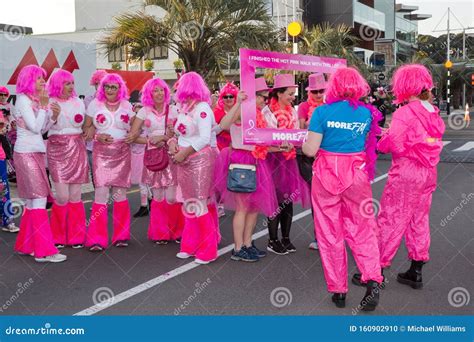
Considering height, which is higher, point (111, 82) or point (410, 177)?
point (111, 82)

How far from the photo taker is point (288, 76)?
18.3ft

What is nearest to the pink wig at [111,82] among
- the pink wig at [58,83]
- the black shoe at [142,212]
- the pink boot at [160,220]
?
the pink wig at [58,83]

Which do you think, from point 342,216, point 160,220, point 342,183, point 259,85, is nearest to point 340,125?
point 342,183

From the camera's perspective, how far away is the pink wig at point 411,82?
15.1 feet

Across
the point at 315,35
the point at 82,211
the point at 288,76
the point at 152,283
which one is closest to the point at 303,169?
the point at 288,76

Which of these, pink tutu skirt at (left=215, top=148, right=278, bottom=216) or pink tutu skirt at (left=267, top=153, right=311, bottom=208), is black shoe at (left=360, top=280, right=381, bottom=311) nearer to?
pink tutu skirt at (left=215, top=148, right=278, bottom=216)

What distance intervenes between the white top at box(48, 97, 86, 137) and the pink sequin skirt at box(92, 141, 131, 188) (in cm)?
29

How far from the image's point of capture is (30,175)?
569 cm

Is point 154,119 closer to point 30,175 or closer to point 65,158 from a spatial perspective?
point 65,158

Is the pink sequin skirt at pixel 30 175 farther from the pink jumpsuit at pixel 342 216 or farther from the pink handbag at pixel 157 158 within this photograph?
the pink jumpsuit at pixel 342 216

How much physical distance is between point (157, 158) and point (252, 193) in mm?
1285

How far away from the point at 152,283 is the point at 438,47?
294ft

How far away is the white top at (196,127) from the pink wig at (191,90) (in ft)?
0.25

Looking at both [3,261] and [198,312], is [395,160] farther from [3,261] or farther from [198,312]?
[3,261]
